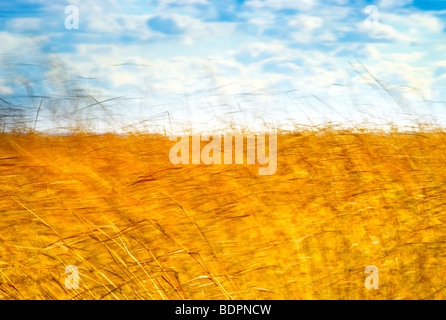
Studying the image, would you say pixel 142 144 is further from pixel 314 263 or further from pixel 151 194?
pixel 314 263

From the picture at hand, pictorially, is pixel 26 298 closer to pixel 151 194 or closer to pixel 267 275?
pixel 151 194

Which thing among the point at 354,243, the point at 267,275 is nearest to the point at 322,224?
the point at 354,243

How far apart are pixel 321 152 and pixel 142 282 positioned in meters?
1.08

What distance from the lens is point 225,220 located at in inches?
79.0

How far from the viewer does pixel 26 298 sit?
1.79m

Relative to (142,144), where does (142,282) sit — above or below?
below

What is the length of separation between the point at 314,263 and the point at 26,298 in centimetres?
118

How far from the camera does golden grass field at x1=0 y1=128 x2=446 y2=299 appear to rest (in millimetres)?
1832

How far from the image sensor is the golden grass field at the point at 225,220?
1.83m

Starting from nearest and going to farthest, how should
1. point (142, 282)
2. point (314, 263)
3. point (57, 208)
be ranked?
point (142, 282) < point (314, 263) < point (57, 208)

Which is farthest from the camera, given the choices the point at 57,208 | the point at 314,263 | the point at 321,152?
the point at 321,152

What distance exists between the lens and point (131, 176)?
2180mm
